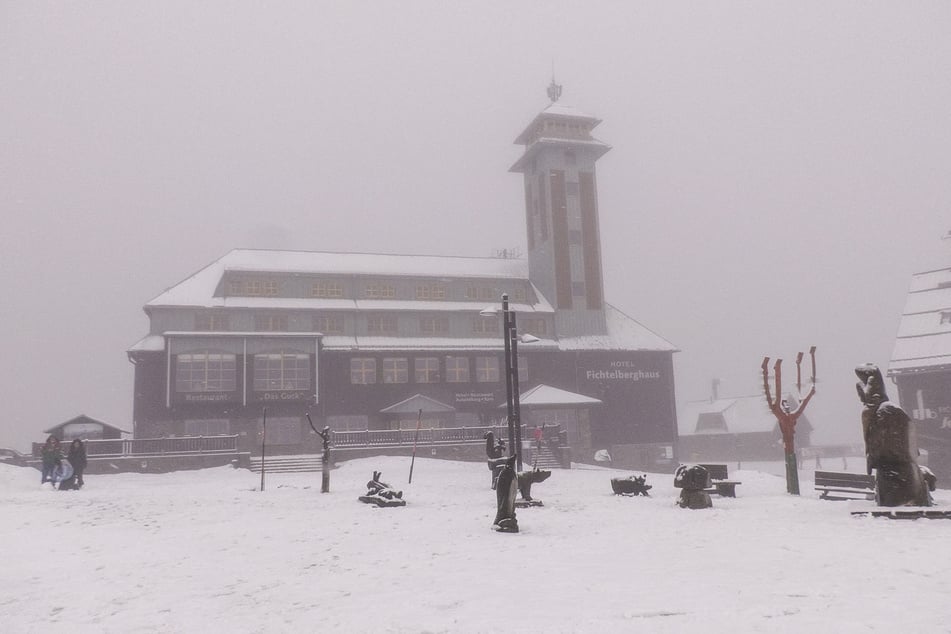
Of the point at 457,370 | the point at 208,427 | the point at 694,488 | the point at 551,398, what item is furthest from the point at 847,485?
the point at 208,427

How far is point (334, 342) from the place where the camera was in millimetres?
42094

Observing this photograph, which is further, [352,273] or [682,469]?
[352,273]

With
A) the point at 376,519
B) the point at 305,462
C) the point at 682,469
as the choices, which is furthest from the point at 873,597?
the point at 305,462

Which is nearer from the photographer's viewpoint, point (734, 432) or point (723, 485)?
point (723, 485)

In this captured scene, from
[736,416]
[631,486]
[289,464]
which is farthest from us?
[736,416]

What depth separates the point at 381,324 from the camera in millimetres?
43844

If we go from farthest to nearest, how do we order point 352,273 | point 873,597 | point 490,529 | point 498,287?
point 498,287, point 352,273, point 490,529, point 873,597

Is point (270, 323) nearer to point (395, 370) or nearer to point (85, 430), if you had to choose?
point (395, 370)

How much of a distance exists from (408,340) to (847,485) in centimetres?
2968

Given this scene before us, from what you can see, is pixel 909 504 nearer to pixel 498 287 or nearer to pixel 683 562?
Result: pixel 683 562

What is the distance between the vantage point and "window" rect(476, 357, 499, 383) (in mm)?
43906

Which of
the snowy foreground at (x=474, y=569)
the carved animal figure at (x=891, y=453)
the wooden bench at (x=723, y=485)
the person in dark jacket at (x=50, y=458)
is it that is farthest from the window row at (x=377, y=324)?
the carved animal figure at (x=891, y=453)

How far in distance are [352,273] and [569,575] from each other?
37.6m

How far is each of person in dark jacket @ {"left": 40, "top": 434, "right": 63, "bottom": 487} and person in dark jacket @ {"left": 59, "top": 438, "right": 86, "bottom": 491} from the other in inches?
21.0
